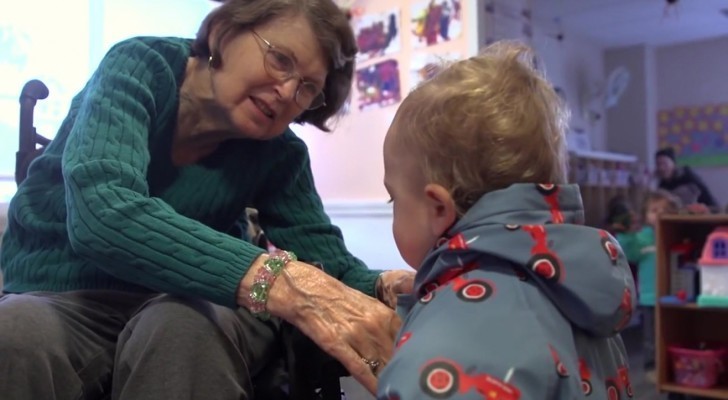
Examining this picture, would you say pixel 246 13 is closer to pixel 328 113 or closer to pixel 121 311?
pixel 328 113

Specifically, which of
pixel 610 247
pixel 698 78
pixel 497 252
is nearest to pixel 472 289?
pixel 497 252

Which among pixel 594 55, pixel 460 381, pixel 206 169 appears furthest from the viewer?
A: pixel 594 55

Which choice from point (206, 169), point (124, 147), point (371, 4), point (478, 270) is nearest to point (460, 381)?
point (478, 270)

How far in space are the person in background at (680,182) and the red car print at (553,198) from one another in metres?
4.16

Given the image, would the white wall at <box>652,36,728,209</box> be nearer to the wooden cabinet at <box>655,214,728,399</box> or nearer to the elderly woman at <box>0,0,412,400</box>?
the wooden cabinet at <box>655,214,728,399</box>

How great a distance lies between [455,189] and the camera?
704 mm

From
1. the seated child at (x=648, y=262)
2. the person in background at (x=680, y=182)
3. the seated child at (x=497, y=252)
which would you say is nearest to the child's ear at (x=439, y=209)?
the seated child at (x=497, y=252)

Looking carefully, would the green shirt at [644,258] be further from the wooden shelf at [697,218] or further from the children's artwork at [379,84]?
the children's artwork at [379,84]

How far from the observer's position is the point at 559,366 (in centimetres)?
60

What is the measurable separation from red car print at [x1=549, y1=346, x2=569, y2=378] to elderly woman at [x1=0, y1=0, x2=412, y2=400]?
0.24m

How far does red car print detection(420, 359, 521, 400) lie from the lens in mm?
580

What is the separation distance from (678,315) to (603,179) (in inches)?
85.2

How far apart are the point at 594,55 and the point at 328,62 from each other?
5.67m

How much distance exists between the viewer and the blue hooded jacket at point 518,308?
0.59 meters
